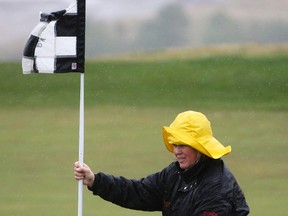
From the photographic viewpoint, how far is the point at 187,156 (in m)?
5.94

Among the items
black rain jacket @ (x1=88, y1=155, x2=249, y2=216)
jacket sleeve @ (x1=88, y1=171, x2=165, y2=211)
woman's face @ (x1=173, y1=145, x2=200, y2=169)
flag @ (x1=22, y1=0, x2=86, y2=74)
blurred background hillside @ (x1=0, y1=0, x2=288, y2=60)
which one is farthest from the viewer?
blurred background hillside @ (x1=0, y1=0, x2=288, y2=60)

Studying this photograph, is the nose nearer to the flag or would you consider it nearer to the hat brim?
the hat brim

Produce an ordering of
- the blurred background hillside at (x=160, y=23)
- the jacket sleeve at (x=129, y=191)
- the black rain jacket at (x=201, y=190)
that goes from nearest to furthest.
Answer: the black rain jacket at (x=201, y=190) < the jacket sleeve at (x=129, y=191) < the blurred background hillside at (x=160, y=23)

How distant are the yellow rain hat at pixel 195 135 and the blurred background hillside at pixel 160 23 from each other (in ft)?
40.3

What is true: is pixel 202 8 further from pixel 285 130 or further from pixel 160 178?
pixel 160 178

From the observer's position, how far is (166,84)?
17.5 metres

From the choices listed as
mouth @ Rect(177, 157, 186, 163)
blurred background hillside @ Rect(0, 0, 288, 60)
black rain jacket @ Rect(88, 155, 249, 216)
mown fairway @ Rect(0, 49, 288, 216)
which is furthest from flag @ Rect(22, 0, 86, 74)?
blurred background hillside @ Rect(0, 0, 288, 60)

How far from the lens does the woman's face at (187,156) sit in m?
5.92

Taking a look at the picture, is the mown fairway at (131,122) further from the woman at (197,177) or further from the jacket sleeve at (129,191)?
the woman at (197,177)

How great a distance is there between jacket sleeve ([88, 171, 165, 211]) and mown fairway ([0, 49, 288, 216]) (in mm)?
4456

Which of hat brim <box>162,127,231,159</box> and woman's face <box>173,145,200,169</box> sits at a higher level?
hat brim <box>162,127,231,159</box>

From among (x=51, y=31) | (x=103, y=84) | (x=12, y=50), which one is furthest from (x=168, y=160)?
(x=51, y=31)

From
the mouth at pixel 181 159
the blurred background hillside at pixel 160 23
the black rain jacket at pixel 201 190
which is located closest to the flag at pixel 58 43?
the black rain jacket at pixel 201 190

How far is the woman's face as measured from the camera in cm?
592
